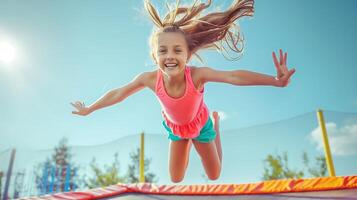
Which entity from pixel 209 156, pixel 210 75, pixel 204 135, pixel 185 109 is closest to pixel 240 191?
pixel 209 156

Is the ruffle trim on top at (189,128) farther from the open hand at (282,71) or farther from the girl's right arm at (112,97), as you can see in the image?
the open hand at (282,71)

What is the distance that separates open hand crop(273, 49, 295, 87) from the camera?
4.43 feet

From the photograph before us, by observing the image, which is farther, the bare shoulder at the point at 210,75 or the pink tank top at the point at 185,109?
the pink tank top at the point at 185,109

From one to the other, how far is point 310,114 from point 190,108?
2605 millimetres

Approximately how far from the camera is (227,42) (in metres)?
2.07

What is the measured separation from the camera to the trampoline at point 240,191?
1.86 metres

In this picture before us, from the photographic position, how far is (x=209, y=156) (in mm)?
2160

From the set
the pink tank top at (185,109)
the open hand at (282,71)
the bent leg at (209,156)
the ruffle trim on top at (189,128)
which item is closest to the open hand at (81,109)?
the pink tank top at (185,109)

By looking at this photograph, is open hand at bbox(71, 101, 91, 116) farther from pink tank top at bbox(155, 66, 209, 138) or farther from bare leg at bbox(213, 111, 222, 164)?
bare leg at bbox(213, 111, 222, 164)

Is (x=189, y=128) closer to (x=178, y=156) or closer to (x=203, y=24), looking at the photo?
(x=178, y=156)

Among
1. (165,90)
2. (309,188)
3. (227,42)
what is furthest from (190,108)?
(309,188)

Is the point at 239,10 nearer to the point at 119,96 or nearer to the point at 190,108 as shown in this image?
the point at 190,108

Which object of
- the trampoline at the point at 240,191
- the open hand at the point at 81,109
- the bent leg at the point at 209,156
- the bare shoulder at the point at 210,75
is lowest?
the trampoline at the point at 240,191

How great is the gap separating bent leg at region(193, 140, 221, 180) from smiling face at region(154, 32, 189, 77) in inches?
24.3
